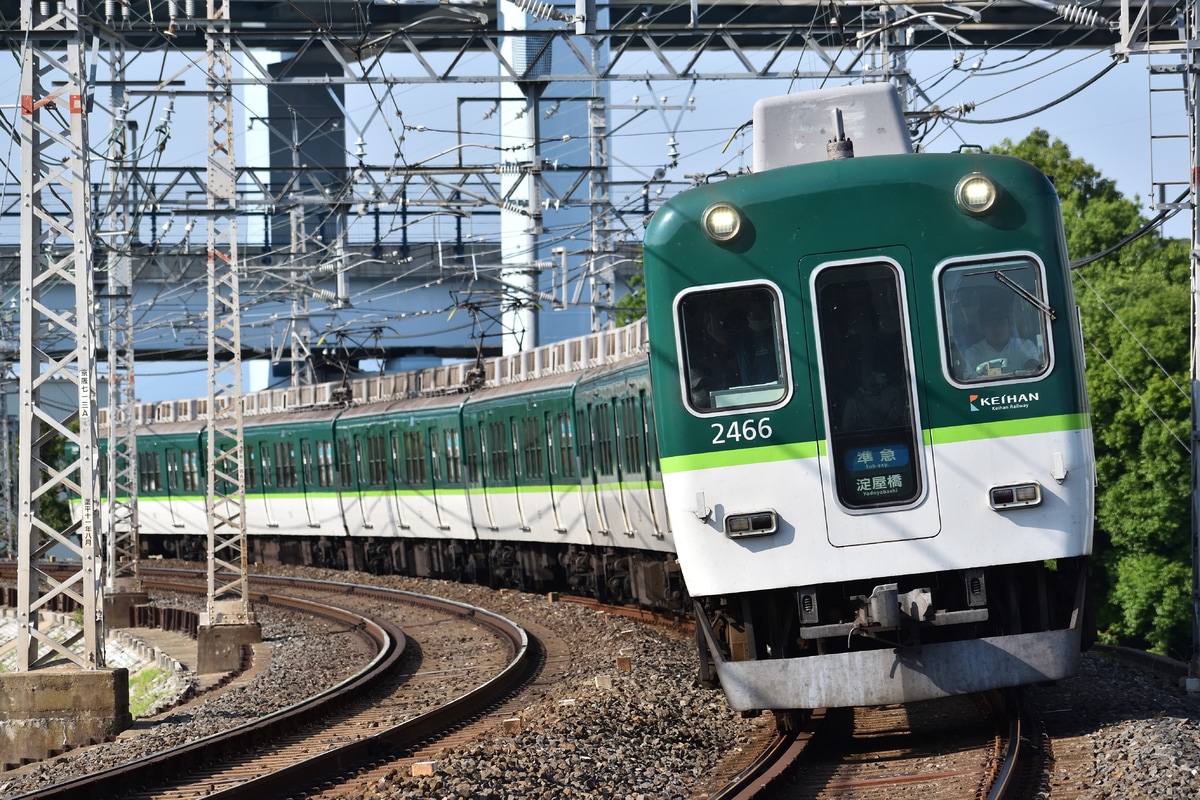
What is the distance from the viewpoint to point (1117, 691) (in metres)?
11.2

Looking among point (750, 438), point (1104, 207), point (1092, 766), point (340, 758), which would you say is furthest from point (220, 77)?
point (1104, 207)

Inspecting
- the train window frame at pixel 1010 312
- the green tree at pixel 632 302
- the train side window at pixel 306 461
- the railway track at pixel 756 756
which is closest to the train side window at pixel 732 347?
the train window frame at pixel 1010 312

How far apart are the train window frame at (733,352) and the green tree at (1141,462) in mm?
22479

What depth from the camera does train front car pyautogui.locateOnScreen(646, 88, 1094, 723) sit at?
8.64 m

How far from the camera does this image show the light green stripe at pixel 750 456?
877 centimetres

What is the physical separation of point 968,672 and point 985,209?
2.33 metres

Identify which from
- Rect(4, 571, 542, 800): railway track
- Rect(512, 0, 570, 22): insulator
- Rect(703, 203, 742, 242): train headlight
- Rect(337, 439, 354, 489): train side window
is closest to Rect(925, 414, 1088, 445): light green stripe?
Rect(703, 203, 742, 242): train headlight

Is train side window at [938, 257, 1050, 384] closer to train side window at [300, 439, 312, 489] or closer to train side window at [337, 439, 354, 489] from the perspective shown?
train side window at [337, 439, 354, 489]

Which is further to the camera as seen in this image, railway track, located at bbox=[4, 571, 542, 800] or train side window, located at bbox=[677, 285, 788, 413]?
railway track, located at bbox=[4, 571, 542, 800]

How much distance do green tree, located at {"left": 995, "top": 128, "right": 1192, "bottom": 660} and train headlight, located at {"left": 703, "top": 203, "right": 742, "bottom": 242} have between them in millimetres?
22451

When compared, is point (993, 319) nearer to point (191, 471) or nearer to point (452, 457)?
point (452, 457)

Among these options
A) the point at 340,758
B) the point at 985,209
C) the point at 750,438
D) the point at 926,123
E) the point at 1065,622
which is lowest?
the point at 340,758

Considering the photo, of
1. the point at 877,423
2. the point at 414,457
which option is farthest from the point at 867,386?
the point at 414,457

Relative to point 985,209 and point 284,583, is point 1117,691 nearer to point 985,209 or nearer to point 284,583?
point 985,209
